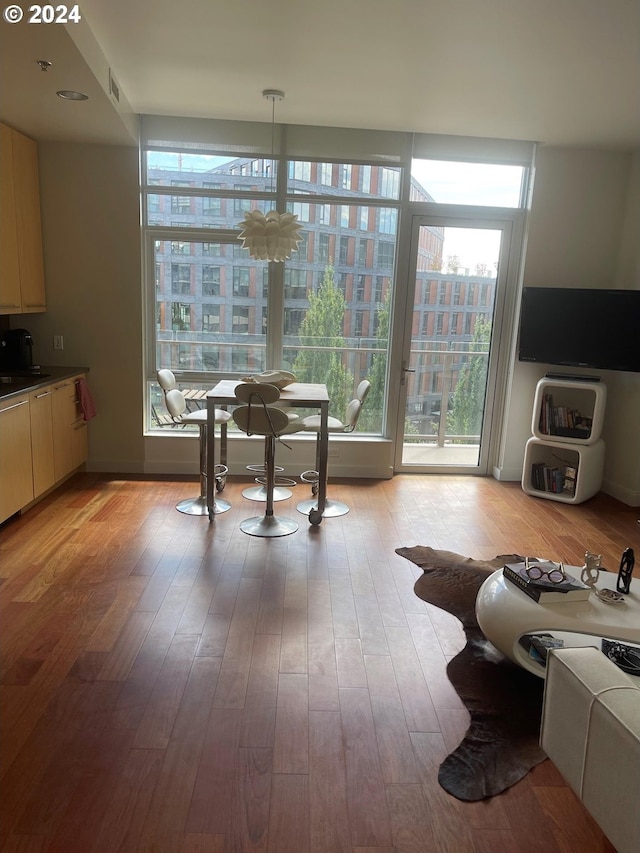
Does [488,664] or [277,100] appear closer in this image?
[488,664]

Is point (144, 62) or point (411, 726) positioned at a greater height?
point (144, 62)

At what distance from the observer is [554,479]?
5.19 metres

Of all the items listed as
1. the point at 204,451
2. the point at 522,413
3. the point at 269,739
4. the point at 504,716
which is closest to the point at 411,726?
the point at 504,716

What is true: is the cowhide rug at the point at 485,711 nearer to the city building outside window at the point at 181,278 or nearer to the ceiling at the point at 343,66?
the ceiling at the point at 343,66

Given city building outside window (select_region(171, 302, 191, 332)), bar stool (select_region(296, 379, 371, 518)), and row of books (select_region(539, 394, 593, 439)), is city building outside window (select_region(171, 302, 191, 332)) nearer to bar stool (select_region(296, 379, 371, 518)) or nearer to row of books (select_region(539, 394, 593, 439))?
bar stool (select_region(296, 379, 371, 518))

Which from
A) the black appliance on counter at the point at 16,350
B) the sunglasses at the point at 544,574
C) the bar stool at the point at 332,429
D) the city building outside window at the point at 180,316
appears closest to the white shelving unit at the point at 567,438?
the bar stool at the point at 332,429

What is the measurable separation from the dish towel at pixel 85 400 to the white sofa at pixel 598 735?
4.19m

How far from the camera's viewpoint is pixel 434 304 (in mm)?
5449

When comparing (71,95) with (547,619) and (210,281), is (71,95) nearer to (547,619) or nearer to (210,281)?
(210,281)

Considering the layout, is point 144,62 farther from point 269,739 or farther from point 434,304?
point 269,739

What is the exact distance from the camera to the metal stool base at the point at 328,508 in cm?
448

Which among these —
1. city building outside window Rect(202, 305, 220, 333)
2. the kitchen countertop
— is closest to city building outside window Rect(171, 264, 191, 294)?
city building outside window Rect(202, 305, 220, 333)

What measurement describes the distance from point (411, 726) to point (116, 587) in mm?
1754

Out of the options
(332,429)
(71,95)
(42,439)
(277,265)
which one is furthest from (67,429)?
(71,95)
